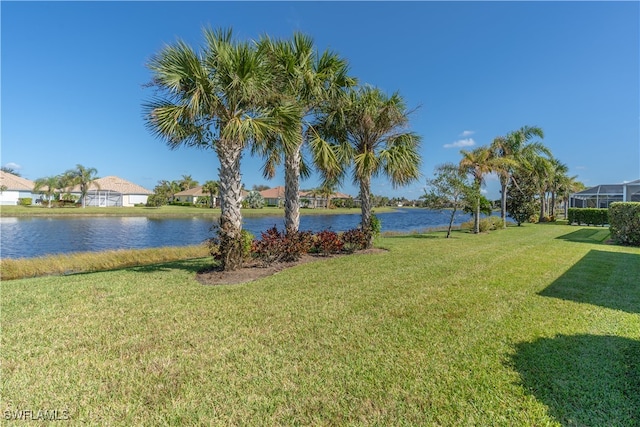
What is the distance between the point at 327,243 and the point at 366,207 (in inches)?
90.1

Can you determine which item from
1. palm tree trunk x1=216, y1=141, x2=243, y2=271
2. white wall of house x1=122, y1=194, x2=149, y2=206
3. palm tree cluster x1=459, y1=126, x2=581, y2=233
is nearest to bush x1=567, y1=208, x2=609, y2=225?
palm tree cluster x1=459, y1=126, x2=581, y2=233

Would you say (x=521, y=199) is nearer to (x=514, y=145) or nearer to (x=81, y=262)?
(x=514, y=145)

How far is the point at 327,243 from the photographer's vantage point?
10.3m

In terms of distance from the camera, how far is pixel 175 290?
6066 millimetres

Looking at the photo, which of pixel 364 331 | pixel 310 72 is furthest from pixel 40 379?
pixel 310 72

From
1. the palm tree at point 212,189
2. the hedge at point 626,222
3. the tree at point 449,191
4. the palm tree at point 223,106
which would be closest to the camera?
the palm tree at point 223,106

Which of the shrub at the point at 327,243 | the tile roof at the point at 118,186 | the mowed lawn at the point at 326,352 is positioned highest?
the tile roof at the point at 118,186

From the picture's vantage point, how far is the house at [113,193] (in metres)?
57.7

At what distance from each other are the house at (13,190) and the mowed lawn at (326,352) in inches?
2517

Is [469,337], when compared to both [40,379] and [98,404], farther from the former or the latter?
[40,379]

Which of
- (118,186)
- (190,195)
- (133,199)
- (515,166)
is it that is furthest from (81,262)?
(190,195)

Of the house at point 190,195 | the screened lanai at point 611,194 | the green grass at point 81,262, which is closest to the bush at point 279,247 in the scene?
the green grass at point 81,262

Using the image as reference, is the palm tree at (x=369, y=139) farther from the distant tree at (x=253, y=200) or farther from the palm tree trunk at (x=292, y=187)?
the distant tree at (x=253, y=200)

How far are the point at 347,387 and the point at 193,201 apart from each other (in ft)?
255
